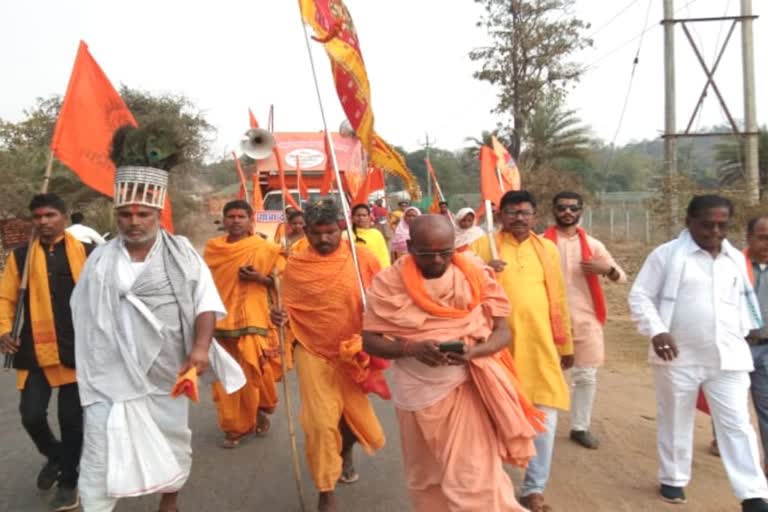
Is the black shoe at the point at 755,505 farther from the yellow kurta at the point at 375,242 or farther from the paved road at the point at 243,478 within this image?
the yellow kurta at the point at 375,242

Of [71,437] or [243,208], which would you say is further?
[243,208]

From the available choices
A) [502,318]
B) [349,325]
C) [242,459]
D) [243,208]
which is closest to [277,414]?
[242,459]

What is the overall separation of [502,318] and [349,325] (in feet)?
4.37

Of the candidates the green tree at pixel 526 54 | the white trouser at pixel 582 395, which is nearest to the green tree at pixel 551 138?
the green tree at pixel 526 54

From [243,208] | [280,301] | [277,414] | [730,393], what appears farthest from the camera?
[277,414]

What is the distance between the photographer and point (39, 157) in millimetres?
21219

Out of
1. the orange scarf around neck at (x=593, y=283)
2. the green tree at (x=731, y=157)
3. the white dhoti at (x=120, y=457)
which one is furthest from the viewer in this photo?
the green tree at (x=731, y=157)

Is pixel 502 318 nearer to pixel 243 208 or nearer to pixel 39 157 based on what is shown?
pixel 243 208

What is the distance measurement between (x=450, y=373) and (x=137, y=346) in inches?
60.6

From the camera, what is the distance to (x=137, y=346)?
3498 millimetres

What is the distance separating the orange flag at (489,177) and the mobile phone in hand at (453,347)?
7.86ft

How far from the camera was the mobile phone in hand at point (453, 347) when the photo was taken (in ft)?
9.93

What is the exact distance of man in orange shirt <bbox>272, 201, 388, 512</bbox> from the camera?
4258 millimetres

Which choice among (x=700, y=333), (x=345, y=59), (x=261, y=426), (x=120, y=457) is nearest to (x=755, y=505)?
(x=700, y=333)
